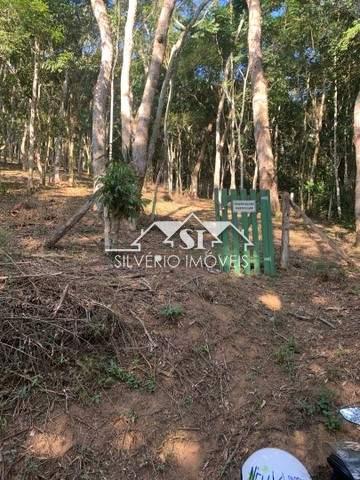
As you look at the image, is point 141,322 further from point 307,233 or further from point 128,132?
point 307,233

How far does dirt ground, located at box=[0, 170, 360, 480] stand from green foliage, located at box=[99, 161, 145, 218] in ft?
3.55

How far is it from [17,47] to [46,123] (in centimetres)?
368

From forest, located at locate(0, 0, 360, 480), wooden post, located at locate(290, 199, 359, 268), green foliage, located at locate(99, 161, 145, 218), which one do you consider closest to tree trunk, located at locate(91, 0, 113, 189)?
forest, located at locate(0, 0, 360, 480)

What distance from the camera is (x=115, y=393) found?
12.4ft

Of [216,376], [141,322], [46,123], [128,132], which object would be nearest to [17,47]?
[46,123]

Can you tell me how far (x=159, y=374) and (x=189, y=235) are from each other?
188 inches

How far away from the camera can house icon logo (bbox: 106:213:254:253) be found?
6.34 metres

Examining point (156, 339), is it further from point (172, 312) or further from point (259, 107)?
point (259, 107)

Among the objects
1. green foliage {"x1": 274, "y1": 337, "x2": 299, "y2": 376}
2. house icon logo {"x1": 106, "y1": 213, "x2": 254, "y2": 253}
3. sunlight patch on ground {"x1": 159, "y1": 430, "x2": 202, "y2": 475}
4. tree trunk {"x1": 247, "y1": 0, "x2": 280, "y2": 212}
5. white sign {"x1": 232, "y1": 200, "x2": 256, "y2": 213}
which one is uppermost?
tree trunk {"x1": 247, "y1": 0, "x2": 280, "y2": 212}

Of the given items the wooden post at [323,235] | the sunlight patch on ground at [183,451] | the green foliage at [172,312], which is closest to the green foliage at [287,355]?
the green foliage at [172,312]

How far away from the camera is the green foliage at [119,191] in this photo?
6.15m

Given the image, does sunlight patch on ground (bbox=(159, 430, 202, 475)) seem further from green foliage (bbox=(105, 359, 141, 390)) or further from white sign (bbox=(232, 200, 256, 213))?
white sign (bbox=(232, 200, 256, 213))

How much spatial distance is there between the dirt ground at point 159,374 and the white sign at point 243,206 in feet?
4.01

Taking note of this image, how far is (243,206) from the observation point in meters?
6.32
